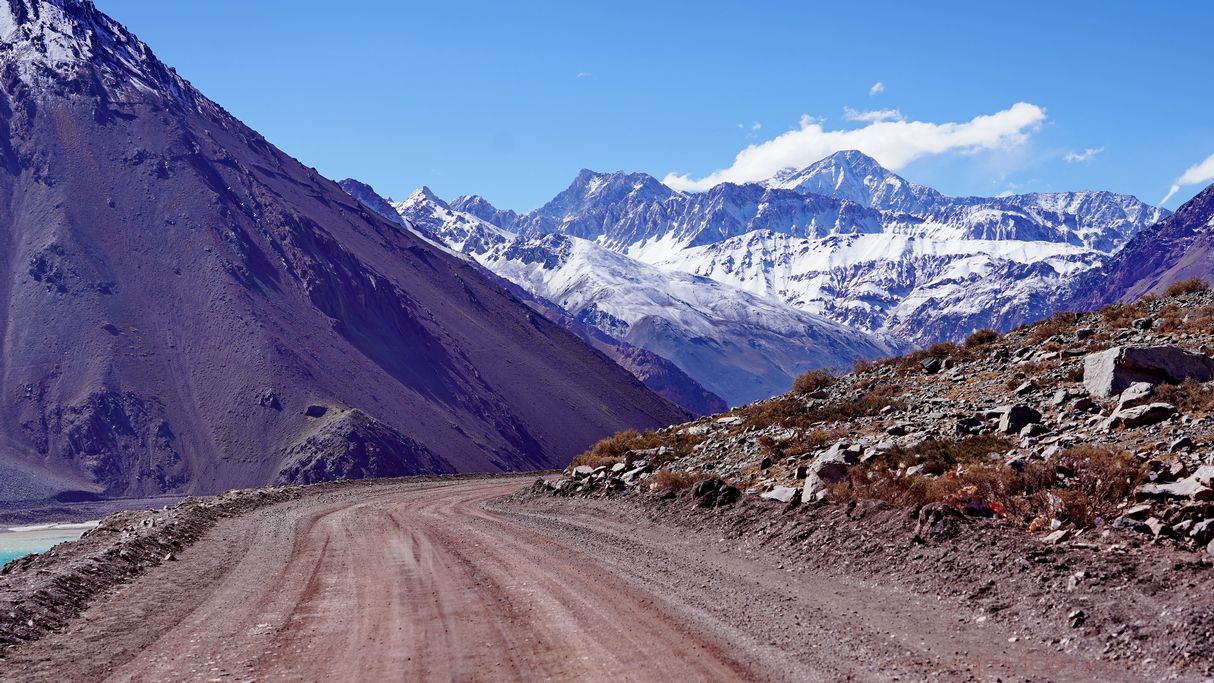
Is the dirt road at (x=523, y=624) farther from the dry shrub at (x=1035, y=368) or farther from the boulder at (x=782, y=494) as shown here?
the dry shrub at (x=1035, y=368)

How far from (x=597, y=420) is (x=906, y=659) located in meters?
150

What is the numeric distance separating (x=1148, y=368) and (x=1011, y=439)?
12.1 ft

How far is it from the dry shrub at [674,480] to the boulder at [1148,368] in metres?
9.80

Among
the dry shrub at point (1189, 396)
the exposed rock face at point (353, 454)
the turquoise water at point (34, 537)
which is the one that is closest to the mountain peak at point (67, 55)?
the exposed rock face at point (353, 454)

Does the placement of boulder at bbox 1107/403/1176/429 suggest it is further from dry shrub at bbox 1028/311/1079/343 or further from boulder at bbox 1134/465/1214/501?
dry shrub at bbox 1028/311/1079/343

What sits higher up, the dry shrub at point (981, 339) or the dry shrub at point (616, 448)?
the dry shrub at point (981, 339)

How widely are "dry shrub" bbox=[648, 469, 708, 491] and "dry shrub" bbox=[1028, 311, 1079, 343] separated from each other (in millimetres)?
11881

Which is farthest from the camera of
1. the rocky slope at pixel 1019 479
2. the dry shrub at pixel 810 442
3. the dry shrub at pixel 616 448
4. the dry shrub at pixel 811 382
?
the dry shrub at pixel 811 382

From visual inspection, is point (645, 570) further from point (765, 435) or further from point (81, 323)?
point (81, 323)

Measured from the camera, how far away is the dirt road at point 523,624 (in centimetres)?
1084

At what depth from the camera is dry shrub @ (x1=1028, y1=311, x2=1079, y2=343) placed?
2930 centimetres

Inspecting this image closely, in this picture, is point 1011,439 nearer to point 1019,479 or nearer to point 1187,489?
point 1019,479

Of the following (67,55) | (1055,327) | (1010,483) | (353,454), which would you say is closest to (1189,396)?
(1010,483)

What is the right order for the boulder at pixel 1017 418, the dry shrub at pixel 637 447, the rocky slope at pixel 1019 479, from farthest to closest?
1. the dry shrub at pixel 637 447
2. the boulder at pixel 1017 418
3. the rocky slope at pixel 1019 479
